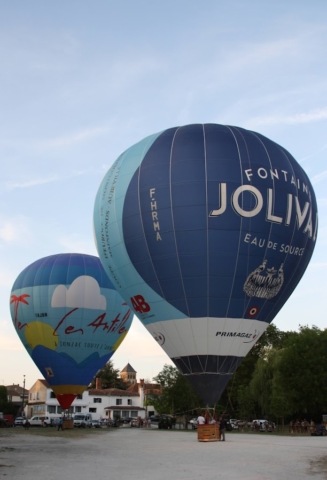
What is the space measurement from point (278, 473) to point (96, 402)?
71273mm

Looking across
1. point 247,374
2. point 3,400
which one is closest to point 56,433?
point 247,374

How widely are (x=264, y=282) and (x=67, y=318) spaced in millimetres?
17984

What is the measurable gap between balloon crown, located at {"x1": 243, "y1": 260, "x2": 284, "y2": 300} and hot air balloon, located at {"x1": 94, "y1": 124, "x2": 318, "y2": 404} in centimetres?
4

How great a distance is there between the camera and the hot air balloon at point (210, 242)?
72.2ft

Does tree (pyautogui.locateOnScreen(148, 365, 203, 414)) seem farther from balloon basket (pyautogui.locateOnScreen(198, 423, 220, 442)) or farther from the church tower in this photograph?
the church tower

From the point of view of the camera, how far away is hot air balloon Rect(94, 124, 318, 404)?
22016mm

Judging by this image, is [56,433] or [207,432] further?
[56,433]

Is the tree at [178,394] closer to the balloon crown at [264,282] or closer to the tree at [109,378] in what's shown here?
the balloon crown at [264,282]

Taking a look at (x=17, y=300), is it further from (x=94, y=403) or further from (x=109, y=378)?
(x=109, y=378)

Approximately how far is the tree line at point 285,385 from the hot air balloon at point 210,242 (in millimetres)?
15062

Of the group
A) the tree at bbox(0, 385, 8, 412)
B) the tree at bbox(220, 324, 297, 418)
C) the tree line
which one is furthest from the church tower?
the tree line

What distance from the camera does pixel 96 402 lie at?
266ft

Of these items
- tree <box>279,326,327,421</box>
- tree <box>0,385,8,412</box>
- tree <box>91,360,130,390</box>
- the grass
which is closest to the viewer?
A: the grass

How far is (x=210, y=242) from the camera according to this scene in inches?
864
